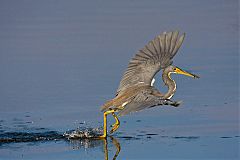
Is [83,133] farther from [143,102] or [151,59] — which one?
[151,59]

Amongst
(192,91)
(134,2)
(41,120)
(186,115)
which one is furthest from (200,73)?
(134,2)

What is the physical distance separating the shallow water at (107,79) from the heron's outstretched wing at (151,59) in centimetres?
55

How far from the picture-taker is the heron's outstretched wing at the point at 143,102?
30.6 feet

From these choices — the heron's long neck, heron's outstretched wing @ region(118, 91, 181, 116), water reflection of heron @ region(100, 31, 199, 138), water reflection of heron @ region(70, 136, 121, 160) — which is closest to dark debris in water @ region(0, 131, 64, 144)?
water reflection of heron @ region(70, 136, 121, 160)

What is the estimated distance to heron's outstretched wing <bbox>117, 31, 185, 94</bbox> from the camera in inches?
397

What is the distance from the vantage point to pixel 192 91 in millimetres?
11906

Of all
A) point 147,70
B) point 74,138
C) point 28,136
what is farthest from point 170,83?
point 28,136

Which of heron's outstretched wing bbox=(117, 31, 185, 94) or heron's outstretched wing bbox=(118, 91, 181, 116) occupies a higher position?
heron's outstretched wing bbox=(117, 31, 185, 94)

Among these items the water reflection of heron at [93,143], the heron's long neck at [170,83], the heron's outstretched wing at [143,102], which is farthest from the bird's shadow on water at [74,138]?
the heron's long neck at [170,83]

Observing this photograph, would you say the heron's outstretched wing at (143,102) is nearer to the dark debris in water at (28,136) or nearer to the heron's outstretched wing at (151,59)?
the heron's outstretched wing at (151,59)

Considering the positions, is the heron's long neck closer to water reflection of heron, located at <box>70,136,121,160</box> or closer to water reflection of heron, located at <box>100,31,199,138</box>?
water reflection of heron, located at <box>100,31,199,138</box>

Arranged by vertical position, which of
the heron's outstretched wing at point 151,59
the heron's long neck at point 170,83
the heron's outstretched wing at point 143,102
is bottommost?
the heron's outstretched wing at point 143,102

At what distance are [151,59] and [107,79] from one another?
7.69 feet

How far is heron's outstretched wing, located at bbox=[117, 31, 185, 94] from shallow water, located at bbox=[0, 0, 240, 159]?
552 mm
